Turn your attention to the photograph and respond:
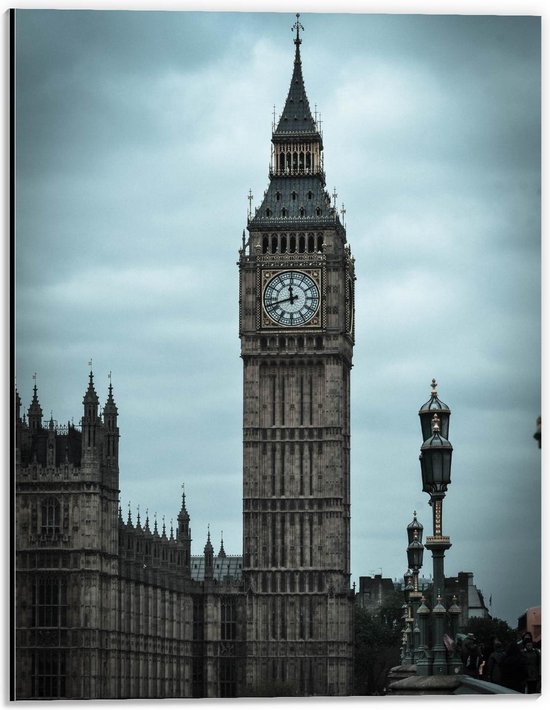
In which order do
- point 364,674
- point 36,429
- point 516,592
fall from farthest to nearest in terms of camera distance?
point 364,674
point 36,429
point 516,592

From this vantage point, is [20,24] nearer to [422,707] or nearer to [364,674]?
[422,707]

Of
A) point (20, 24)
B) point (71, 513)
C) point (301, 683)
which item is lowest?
point (301, 683)

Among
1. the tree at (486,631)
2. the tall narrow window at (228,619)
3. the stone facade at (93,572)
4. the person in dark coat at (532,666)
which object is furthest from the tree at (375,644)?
the person in dark coat at (532,666)

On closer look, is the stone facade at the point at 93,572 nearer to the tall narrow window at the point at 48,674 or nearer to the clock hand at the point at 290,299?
the tall narrow window at the point at 48,674

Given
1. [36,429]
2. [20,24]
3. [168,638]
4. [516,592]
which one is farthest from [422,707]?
[168,638]

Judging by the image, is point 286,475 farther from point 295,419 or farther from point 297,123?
point 297,123

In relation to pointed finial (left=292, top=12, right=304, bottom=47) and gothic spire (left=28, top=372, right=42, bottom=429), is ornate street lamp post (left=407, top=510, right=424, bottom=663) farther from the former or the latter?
gothic spire (left=28, top=372, right=42, bottom=429)

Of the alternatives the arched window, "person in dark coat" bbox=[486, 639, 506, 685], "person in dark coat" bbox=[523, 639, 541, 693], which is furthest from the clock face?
"person in dark coat" bbox=[486, 639, 506, 685]

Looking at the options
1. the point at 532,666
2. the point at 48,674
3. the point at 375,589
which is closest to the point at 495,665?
the point at 532,666
